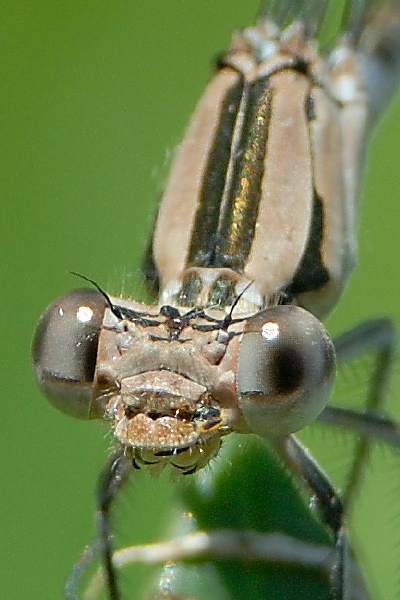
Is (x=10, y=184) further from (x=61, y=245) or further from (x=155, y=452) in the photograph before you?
(x=155, y=452)

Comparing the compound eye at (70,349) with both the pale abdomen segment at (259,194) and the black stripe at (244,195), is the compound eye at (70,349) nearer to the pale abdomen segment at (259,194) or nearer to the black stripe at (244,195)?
the pale abdomen segment at (259,194)

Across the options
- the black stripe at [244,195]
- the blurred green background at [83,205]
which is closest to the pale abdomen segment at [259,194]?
the black stripe at [244,195]

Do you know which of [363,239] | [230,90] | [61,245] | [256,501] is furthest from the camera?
[363,239]

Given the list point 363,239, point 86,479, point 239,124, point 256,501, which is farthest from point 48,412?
point 363,239

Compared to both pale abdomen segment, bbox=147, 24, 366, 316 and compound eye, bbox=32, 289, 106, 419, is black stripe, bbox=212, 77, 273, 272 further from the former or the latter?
compound eye, bbox=32, 289, 106, 419

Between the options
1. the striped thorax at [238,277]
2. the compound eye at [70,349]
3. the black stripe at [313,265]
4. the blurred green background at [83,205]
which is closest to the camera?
the striped thorax at [238,277]

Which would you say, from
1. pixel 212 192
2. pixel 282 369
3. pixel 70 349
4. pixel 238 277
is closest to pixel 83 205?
pixel 212 192
